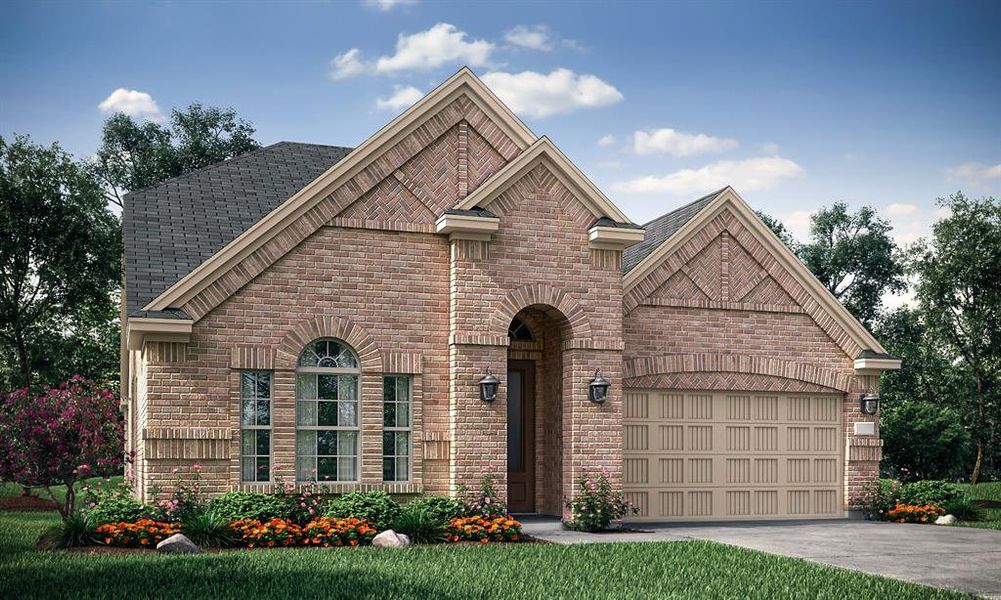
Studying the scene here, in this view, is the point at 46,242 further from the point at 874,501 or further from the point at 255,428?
the point at 874,501

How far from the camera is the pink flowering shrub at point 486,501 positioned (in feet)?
55.1

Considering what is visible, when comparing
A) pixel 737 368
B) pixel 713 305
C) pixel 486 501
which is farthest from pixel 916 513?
pixel 486 501

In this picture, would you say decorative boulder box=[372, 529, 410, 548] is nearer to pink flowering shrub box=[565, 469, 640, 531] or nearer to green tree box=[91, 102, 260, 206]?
pink flowering shrub box=[565, 469, 640, 531]

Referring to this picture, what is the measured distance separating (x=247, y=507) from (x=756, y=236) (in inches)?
436

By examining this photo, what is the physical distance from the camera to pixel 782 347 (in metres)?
20.8

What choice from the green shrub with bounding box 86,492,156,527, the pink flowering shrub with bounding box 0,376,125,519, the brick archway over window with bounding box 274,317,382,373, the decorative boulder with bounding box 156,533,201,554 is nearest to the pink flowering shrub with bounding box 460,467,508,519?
the brick archway over window with bounding box 274,317,382,373

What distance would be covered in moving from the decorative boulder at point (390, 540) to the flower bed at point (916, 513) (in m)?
10.5

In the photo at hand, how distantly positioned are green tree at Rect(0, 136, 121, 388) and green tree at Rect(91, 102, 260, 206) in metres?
9.22

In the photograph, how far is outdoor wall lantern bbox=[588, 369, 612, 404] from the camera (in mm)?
17922

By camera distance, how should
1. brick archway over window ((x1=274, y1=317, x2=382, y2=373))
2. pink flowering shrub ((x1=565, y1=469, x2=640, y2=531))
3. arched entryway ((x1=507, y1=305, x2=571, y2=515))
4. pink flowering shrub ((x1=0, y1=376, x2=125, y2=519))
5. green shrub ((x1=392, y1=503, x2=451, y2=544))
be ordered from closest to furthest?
green shrub ((x1=392, y1=503, x2=451, y2=544))
brick archway over window ((x1=274, y1=317, x2=382, y2=373))
pink flowering shrub ((x1=0, y1=376, x2=125, y2=519))
pink flowering shrub ((x1=565, y1=469, x2=640, y2=531))
arched entryway ((x1=507, y1=305, x2=571, y2=515))

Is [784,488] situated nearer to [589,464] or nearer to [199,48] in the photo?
[589,464]

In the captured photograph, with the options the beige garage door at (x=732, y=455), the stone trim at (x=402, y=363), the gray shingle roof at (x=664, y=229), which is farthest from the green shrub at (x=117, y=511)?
the gray shingle roof at (x=664, y=229)

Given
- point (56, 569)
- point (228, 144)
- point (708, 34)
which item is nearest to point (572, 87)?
point (228, 144)

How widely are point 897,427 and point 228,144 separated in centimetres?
2435
